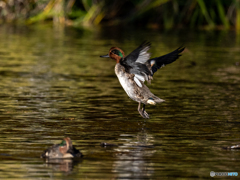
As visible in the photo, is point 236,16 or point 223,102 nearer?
point 223,102

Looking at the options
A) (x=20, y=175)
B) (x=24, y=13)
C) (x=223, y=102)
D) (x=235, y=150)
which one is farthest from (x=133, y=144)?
(x=24, y=13)

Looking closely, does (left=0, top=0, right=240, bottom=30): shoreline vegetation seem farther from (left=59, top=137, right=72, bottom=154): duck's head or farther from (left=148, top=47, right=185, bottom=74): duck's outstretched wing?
(left=59, top=137, right=72, bottom=154): duck's head

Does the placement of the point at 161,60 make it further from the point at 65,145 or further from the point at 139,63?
the point at 65,145

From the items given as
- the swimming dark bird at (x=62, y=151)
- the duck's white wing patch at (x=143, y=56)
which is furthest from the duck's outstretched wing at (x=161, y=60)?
the swimming dark bird at (x=62, y=151)

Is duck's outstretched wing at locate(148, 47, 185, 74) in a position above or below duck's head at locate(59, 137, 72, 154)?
above

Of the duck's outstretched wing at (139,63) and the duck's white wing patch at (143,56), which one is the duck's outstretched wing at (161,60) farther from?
the duck's white wing patch at (143,56)

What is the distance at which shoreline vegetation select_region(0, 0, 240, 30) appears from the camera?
36469mm

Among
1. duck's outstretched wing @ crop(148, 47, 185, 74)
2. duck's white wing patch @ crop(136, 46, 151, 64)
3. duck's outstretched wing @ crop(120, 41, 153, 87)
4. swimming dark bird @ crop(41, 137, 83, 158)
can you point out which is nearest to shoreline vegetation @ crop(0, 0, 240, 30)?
duck's outstretched wing @ crop(148, 47, 185, 74)

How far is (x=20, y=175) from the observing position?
6922 mm

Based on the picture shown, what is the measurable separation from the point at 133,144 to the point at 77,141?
80 centimetres

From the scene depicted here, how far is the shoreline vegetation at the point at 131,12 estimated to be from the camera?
1436 inches

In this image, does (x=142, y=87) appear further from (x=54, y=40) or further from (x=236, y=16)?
(x=236, y=16)

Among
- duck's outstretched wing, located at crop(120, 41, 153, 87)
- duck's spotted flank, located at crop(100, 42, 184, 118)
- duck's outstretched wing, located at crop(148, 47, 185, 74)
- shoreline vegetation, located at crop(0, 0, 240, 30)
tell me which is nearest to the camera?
duck's outstretched wing, located at crop(120, 41, 153, 87)

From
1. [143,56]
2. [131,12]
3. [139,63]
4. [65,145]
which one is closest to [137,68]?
[139,63]
